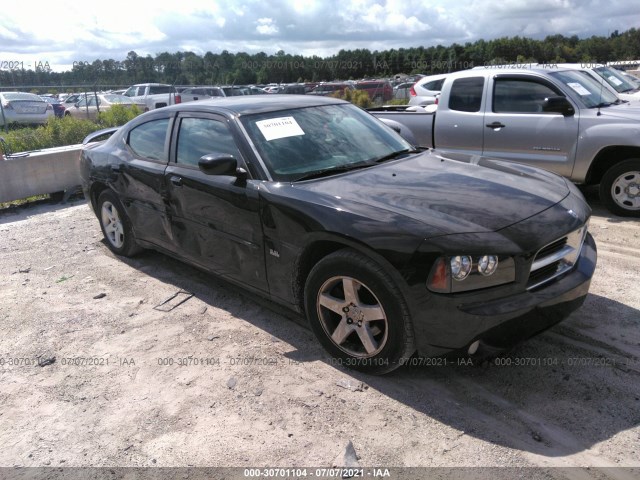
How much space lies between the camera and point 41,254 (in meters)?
6.11

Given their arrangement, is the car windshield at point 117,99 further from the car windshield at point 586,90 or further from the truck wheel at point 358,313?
the truck wheel at point 358,313

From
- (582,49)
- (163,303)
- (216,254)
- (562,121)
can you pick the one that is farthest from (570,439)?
(582,49)

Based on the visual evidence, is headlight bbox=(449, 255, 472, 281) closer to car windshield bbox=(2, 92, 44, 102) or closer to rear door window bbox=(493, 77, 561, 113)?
rear door window bbox=(493, 77, 561, 113)

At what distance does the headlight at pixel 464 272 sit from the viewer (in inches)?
109

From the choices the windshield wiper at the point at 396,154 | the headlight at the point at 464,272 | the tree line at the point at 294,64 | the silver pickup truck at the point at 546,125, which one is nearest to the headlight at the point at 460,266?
the headlight at the point at 464,272

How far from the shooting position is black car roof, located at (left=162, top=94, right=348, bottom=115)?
4168 millimetres

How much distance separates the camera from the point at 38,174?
8.53 m

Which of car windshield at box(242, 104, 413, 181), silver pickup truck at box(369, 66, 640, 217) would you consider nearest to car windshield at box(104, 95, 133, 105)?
silver pickup truck at box(369, 66, 640, 217)

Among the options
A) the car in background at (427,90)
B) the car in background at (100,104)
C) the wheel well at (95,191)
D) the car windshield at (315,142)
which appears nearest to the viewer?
the car windshield at (315,142)

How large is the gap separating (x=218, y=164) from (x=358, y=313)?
139 cm

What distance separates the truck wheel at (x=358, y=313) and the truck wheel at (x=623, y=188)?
15.2 feet

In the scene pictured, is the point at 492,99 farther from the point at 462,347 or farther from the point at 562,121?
the point at 462,347

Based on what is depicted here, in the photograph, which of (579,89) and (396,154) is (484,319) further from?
(579,89)

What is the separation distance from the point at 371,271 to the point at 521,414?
1129mm
